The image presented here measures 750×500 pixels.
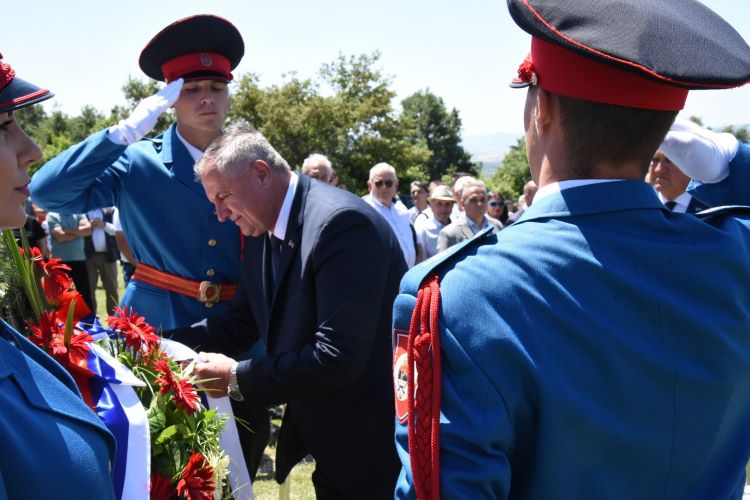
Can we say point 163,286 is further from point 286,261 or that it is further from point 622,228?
point 622,228

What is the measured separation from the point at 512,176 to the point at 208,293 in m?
46.5

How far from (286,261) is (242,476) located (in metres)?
0.80

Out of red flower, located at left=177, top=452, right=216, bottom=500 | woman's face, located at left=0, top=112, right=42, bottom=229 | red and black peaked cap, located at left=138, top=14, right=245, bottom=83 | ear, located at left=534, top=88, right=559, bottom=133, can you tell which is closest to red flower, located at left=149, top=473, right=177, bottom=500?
red flower, located at left=177, top=452, right=216, bottom=500

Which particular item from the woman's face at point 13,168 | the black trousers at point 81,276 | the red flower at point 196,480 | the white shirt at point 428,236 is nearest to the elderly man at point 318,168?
the white shirt at point 428,236

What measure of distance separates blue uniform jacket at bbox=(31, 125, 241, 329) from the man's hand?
75 centimetres

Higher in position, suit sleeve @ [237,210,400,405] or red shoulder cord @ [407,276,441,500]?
red shoulder cord @ [407,276,441,500]

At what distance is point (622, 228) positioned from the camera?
4.81 ft

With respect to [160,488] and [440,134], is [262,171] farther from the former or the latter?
[440,134]

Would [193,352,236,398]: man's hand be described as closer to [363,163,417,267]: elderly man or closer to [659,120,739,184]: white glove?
[659,120,739,184]: white glove

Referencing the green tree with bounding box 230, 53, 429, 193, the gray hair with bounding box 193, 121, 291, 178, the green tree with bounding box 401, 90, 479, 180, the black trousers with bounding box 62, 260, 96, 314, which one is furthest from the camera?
the green tree with bounding box 401, 90, 479, 180

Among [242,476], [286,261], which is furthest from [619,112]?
[242,476]

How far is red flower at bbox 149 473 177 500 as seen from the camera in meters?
1.99

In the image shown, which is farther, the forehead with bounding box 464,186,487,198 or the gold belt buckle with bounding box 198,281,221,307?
the forehead with bounding box 464,186,487,198

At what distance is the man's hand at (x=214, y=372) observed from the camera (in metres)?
2.88
